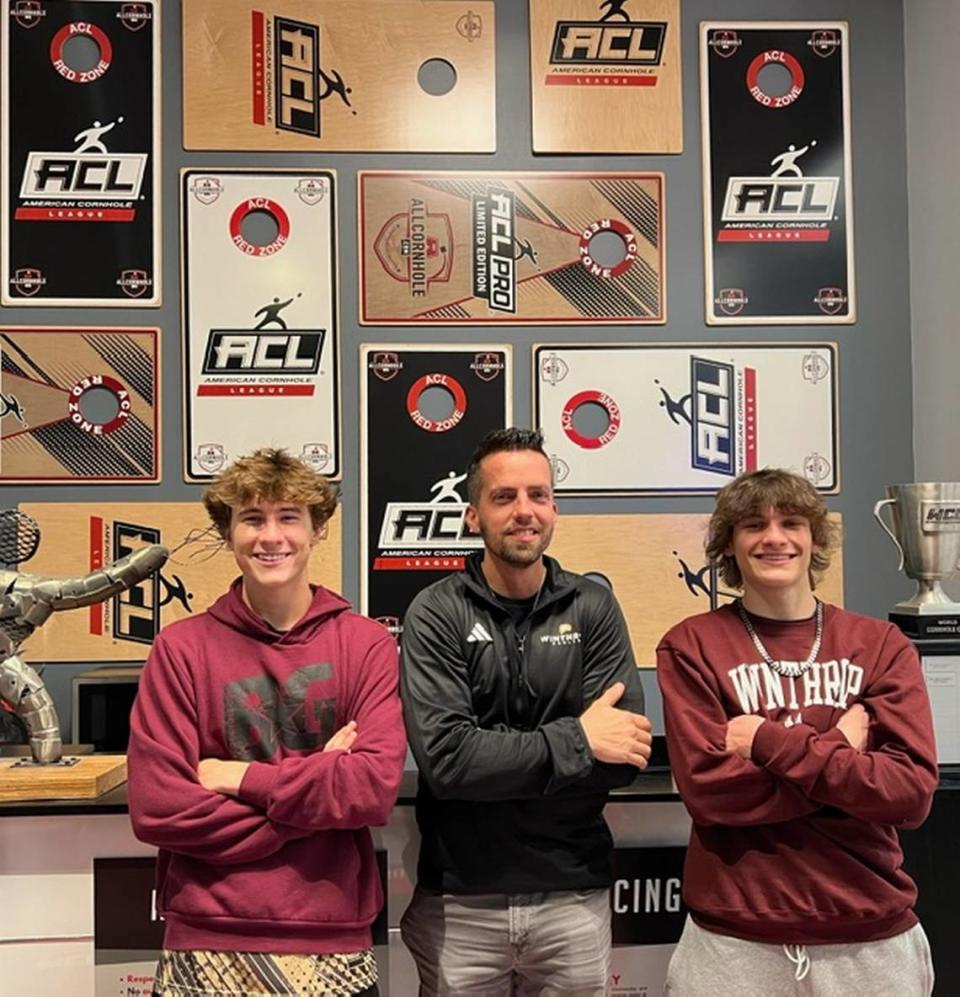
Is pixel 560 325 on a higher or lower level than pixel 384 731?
higher

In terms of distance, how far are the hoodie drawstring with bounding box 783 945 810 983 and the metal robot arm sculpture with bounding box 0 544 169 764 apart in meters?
1.31

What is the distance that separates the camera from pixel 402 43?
279cm

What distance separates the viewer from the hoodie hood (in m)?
1.65

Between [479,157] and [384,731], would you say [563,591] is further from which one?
[479,157]

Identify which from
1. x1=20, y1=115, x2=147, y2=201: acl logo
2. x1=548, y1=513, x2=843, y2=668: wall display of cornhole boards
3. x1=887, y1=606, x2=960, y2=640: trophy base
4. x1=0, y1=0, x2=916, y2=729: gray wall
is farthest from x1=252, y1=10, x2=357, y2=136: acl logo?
x1=887, y1=606, x2=960, y2=640: trophy base

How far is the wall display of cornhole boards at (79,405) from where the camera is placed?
8.89 ft

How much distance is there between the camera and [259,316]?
9.04 ft

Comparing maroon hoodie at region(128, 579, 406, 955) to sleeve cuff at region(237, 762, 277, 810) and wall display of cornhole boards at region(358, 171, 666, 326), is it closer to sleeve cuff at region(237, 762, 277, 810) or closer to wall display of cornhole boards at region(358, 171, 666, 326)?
sleeve cuff at region(237, 762, 277, 810)

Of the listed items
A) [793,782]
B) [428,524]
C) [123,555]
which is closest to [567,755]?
[793,782]

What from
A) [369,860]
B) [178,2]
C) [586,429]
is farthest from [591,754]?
[178,2]

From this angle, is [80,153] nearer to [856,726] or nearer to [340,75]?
[340,75]

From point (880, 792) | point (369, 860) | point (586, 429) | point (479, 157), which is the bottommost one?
point (369, 860)

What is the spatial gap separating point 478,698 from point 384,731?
0.21 m

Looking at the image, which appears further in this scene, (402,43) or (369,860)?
(402,43)
